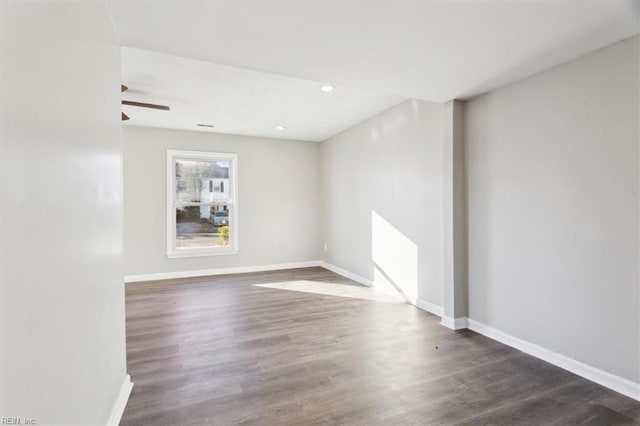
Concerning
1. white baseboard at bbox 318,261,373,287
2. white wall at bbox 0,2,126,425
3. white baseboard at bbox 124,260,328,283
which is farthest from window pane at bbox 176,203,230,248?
white wall at bbox 0,2,126,425

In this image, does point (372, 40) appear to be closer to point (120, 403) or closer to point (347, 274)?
point (120, 403)

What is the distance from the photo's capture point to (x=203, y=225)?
18.9 ft

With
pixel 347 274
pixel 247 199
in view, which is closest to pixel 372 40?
pixel 347 274

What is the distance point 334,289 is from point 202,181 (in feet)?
10.1

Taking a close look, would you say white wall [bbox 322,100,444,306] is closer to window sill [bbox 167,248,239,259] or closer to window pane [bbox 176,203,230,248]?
window sill [bbox 167,248,239,259]

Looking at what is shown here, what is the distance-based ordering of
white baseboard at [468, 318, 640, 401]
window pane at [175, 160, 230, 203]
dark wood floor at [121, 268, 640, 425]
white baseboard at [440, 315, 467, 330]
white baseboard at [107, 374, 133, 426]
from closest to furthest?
white baseboard at [107, 374, 133, 426] < dark wood floor at [121, 268, 640, 425] < white baseboard at [468, 318, 640, 401] < white baseboard at [440, 315, 467, 330] < window pane at [175, 160, 230, 203]

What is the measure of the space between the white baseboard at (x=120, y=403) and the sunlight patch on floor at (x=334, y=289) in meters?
2.70

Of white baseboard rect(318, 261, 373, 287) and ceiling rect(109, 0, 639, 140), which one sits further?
white baseboard rect(318, 261, 373, 287)

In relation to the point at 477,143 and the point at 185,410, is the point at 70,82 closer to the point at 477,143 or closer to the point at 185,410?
the point at 185,410

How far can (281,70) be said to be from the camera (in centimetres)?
254

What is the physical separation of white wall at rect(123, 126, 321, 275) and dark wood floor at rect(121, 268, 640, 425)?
184 centimetres

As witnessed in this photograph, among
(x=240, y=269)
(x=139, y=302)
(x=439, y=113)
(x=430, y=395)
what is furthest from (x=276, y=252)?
(x=430, y=395)

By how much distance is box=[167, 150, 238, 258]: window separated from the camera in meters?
5.45

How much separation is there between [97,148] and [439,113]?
10.4 feet
